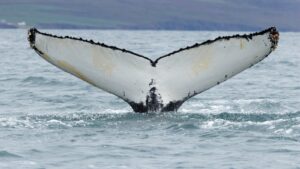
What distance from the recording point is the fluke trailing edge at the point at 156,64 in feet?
36.4

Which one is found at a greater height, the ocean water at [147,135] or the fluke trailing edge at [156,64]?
the fluke trailing edge at [156,64]

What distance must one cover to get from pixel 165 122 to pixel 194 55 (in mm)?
969

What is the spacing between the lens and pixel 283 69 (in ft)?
A: 93.1

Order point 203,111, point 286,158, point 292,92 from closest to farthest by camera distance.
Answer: point 286,158 < point 203,111 < point 292,92

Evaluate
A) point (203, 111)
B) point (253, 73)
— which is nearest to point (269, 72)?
point (253, 73)

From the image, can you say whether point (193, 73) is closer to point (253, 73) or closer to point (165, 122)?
point (165, 122)

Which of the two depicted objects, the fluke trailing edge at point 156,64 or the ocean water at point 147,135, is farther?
the fluke trailing edge at point 156,64

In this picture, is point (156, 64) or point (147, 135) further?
point (156, 64)

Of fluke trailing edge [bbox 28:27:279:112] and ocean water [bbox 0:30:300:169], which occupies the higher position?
fluke trailing edge [bbox 28:27:279:112]

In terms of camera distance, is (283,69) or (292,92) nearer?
(292,92)

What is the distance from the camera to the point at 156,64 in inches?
456

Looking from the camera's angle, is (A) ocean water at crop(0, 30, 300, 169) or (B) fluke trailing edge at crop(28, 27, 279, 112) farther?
(B) fluke trailing edge at crop(28, 27, 279, 112)

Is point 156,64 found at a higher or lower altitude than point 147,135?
higher

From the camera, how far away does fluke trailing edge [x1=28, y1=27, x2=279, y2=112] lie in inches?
437
